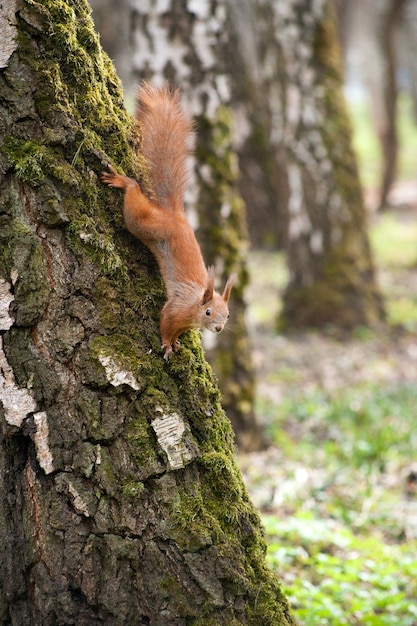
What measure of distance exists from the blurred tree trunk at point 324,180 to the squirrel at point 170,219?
5807 millimetres

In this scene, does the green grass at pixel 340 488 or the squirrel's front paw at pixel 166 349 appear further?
the green grass at pixel 340 488

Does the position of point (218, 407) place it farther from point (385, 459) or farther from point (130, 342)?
point (385, 459)

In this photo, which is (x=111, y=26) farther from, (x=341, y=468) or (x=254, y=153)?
Answer: (x=341, y=468)

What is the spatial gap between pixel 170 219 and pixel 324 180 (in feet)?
19.9

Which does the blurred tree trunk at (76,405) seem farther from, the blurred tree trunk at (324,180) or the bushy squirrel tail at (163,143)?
the blurred tree trunk at (324,180)

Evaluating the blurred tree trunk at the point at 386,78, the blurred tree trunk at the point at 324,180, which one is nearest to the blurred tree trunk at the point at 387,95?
the blurred tree trunk at the point at 386,78

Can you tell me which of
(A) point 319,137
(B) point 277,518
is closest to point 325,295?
(A) point 319,137

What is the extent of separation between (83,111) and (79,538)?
4.58 feet

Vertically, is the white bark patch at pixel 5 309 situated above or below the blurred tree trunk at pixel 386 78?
below

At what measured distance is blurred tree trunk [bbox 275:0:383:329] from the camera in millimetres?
8531

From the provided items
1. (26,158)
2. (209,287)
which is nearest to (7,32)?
(26,158)

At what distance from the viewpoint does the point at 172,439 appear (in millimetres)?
2479

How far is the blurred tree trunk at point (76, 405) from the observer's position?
2.33 m

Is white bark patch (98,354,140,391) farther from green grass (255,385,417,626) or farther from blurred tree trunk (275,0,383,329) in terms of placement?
blurred tree trunk (275,0,383,329)
